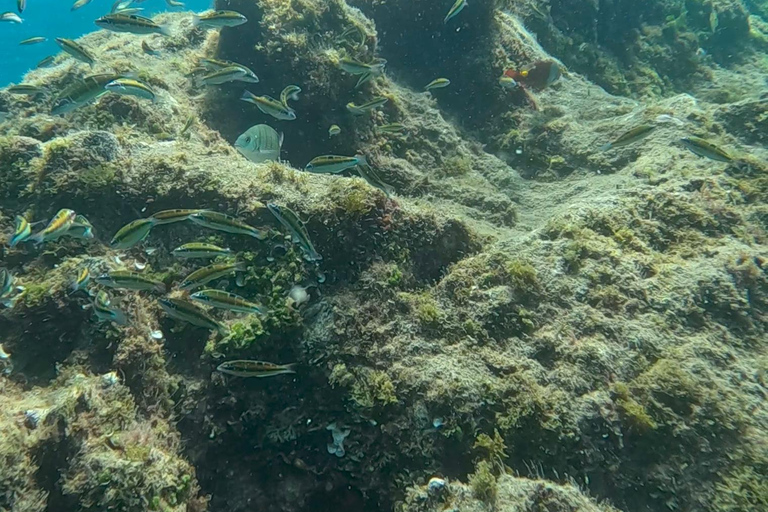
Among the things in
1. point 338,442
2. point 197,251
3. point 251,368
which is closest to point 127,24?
point 197,251

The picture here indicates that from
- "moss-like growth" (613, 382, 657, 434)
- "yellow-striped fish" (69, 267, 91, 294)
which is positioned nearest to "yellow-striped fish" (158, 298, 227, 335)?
"yellow-striped fish" (69, 267, 91, 294)

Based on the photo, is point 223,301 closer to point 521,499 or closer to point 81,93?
point 521,499

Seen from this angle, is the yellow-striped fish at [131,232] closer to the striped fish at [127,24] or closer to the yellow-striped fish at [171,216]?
the yellow-striped fish at [171,216]

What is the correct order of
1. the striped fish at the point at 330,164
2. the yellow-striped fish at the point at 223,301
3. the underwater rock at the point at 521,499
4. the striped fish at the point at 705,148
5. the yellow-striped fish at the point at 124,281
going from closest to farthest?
the underwater rock at the point at 521,499
the yellow-striped fish at the point at 223,301
the yellow-striped fish at the point at 124,281
the striped fish at the point at 330,164
the striped fish at the point at 705,148

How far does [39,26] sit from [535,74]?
63.9 m

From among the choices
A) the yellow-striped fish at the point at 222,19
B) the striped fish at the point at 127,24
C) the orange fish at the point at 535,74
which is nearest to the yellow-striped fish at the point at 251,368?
the striped fish at the point at 127,24

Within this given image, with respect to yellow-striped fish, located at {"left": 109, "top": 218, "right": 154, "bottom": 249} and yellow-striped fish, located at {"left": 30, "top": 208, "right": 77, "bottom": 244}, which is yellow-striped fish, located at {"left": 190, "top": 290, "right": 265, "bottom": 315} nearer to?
yellow-striped fish, located at {"left": 109, "top": 218, "right": 154, "bottom": 249}

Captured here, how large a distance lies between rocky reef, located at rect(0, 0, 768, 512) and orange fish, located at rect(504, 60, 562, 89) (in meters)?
2.97

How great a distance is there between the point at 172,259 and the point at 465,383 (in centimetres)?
337

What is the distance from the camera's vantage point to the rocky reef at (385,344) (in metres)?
3.16

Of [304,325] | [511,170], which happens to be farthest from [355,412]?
[511,170]

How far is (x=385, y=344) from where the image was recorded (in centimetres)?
379

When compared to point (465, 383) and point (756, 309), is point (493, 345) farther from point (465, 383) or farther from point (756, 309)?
point (756, 309)

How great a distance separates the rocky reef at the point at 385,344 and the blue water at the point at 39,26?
1978 inches
